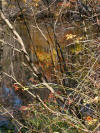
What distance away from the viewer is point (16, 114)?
645 centimetres

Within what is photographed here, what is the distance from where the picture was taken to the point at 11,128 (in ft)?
19.6

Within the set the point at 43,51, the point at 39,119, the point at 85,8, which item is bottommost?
the point at 39,119

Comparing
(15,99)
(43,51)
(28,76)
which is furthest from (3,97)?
(43,51)

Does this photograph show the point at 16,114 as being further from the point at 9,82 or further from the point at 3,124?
the point at 9,82

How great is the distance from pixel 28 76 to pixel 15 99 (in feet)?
4.76

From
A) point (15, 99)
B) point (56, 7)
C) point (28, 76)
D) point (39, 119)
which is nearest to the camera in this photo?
point (39, 119)

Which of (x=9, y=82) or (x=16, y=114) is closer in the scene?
(x=16, y=114)

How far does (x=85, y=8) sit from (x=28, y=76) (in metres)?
5.08

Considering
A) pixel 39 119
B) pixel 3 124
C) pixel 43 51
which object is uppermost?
pixel 43 51

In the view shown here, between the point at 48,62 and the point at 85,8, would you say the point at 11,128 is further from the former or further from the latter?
the point at 48,62

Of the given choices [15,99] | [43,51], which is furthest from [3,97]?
[43,51]

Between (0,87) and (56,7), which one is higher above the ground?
(56,7)

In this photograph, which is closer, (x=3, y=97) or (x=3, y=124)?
(x=3, y=124)

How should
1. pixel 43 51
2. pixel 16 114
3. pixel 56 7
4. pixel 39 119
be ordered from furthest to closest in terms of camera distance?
pixel 43 51, pixel 16 114, pixel 56 7, pixel 39 119
